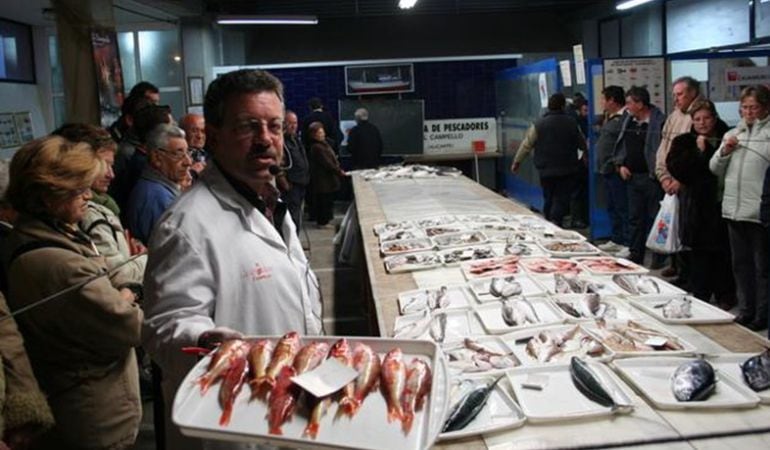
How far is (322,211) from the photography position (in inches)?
469

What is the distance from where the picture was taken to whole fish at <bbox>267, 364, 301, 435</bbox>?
1482 millimetres

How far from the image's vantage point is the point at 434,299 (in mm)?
3188

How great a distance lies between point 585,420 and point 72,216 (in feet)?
6.14

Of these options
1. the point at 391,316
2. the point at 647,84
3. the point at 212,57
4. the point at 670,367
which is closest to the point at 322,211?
the point at 212,57

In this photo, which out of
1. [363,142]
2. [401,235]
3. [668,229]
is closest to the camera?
[401,235]

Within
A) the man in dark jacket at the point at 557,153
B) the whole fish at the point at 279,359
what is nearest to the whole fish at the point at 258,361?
the whole fish at the point at 279,359

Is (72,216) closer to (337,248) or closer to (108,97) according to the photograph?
(108,97)

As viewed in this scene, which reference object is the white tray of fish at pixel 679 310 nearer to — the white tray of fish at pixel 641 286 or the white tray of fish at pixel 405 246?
the white tray of fish at pixel 641 286

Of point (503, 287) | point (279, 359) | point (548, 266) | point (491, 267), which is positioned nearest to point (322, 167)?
point (491, 267)

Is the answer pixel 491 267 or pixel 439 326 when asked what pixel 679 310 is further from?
pixel 491 267

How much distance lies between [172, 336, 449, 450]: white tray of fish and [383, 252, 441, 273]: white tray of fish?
226 centimetres

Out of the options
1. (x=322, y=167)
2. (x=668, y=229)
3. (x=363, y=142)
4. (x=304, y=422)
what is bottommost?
(x=668, y=229)

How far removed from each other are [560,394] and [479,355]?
1.27 feet

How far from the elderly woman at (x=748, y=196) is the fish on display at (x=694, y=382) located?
343 cm
